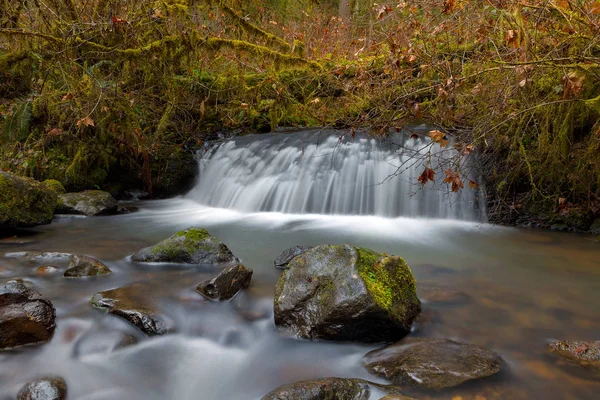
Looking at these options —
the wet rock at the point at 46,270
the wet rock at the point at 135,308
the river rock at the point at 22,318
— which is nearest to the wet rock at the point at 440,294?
the wet rock at the point at 135,308

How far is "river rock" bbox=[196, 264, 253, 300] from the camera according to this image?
3.61 m

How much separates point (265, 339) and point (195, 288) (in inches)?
38.8

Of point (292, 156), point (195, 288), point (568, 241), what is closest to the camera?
point (195, 288)

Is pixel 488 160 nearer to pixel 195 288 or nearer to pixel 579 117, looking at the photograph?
pixel 579 117

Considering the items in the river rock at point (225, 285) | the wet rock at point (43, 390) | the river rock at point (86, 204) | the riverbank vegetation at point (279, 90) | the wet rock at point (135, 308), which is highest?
the riverbank vegetation at point (279, 90)

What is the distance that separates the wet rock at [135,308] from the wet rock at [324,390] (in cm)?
116

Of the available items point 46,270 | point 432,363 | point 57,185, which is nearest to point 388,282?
point 432,363

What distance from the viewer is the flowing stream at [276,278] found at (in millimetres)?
2650

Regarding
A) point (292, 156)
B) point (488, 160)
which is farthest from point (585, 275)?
point (292, 156)

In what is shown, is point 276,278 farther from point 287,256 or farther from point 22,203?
point 22,203

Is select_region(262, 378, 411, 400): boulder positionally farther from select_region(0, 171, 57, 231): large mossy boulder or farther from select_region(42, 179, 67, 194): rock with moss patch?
select_region(42, 179, 67, 194): rock with moss patch

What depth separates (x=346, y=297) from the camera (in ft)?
9.41

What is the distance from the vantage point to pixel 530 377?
8.32 ft

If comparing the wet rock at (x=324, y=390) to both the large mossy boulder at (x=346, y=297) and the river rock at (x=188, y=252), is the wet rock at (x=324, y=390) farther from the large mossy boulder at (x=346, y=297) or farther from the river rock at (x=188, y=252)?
the river rock at (x=188, y=252)
